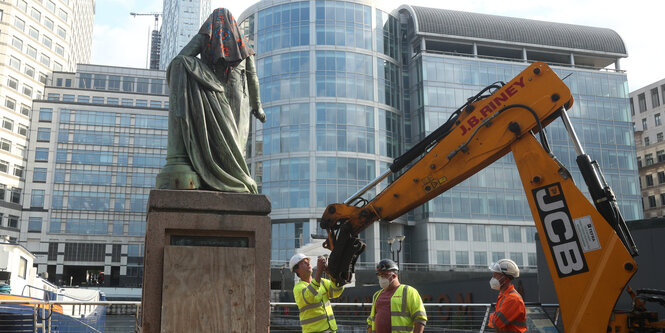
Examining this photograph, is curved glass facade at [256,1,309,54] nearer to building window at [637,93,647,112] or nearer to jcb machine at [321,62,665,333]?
jcb machine at [321,62,665,333]

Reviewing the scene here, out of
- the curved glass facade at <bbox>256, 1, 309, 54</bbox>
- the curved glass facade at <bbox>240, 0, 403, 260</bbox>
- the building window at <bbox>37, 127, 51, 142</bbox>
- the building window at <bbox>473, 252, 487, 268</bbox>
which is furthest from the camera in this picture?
the building window at <bbox>37, 127, 51, 142</bbox>

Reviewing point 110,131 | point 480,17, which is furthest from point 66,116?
point 480,17

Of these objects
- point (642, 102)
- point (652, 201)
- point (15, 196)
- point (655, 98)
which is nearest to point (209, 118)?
point (15, 196)

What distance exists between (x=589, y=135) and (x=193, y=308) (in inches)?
2432

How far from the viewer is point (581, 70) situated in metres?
62.1

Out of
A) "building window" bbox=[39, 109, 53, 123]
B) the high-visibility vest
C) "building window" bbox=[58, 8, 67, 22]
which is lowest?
the high-visibility vest

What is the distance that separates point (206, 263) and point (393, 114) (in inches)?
2137

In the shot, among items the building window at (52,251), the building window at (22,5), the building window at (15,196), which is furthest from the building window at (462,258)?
the building window at (22,5)

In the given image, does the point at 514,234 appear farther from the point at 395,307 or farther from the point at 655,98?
the point at 395,307

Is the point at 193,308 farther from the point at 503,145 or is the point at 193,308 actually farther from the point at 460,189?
the point at 460,189

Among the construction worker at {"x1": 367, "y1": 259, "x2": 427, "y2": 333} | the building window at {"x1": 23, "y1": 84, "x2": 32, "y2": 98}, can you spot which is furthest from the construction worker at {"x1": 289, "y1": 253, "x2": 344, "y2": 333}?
the building window at {"x1": 23, "y1": 84, "x2": 32, "y2": 98}

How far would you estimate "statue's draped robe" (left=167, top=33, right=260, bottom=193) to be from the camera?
5234mm

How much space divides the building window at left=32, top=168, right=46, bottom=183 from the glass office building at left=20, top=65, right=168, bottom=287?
0.12 metres

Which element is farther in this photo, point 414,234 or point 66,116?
point 66,116
